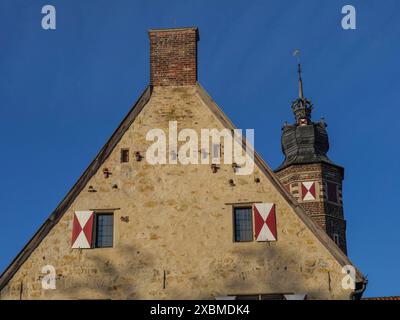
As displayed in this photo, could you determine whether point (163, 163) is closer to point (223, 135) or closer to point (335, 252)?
point (223, 135)

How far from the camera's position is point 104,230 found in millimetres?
17203

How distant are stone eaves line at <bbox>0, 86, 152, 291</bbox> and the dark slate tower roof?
994 inches

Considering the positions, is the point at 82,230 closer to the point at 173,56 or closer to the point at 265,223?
the point at 265,223

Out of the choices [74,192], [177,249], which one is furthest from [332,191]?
[74,192]

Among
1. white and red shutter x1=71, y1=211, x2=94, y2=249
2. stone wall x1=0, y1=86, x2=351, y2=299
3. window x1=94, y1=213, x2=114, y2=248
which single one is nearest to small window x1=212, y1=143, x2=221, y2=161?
stone wall x1=0, y1=86, x2=351, y2=299

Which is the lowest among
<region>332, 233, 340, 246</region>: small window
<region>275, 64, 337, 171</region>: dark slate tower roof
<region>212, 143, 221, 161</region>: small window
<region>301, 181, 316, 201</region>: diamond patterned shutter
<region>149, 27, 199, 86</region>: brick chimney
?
<region>212, 143, 221, 161</region>: small window

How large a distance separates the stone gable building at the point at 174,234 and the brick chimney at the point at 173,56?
0.54m

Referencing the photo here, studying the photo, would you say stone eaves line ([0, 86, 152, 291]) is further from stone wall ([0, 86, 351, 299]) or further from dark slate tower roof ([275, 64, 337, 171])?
dark slate tower roof ([275, 64, 337, 171])

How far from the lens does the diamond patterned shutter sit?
134ft

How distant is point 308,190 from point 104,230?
25.5 metres

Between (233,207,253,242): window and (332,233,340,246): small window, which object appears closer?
(233,207,253,242): window

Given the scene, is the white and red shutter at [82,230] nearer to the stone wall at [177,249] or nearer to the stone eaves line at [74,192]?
the stone wall at [177,249]
